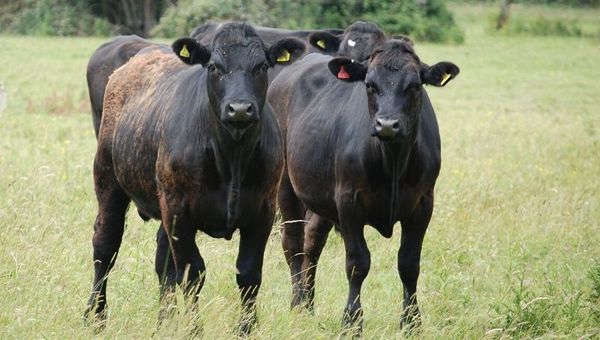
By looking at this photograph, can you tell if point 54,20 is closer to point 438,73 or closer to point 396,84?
point 438,73

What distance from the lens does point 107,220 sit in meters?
7.20

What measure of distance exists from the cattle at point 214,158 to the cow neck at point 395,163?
78cm

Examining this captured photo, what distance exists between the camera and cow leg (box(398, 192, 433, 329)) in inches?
277

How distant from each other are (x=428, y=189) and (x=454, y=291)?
2.78 feet

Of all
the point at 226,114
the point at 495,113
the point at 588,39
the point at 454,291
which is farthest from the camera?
the point at 588,39

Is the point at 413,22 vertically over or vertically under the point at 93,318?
under

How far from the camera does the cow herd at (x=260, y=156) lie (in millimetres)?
6191

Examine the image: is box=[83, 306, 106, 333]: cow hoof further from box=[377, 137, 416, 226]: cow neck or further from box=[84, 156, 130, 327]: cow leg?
box=[377, 137, 416, 226]: cow neck

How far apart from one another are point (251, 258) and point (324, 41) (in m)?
3.31

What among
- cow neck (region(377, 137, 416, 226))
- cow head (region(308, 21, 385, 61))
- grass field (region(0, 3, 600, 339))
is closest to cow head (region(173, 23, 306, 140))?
cow neck (region(377, 137, 416, 226))

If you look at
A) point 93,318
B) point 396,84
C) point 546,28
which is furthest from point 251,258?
point 546,28

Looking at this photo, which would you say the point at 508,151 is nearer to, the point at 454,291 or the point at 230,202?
the point at 454,291

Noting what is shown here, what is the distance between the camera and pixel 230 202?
241 inches

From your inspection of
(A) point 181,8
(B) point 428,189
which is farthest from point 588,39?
(B) point 428,189
